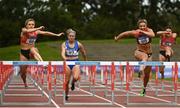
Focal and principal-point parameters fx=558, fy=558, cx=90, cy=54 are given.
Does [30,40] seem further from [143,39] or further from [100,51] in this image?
[100,51]

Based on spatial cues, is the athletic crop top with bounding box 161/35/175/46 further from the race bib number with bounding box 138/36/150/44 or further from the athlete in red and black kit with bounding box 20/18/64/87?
the athlete in red and black kit with bounding box 20/18/64/87

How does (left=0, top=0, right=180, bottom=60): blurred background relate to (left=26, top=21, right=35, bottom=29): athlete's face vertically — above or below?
above

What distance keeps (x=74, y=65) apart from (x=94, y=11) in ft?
239

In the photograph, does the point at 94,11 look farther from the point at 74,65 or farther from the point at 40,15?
the point at 74,65

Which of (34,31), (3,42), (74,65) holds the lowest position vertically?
(74,65)

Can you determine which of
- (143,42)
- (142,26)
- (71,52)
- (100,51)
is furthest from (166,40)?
Result: (100,51)

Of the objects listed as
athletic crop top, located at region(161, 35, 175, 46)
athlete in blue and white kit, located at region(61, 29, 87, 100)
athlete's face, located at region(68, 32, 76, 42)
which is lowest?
athlete in blue and white kit, located at region(61, 29, 87, 100)

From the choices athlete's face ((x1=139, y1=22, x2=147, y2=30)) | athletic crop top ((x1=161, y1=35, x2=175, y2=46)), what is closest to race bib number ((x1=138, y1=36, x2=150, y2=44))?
athlete's face ((x1=139, y1=22, x2=147, y2=30))

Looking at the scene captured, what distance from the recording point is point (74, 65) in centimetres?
1359

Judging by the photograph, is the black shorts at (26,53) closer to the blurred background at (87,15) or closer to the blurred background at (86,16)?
the blurred background at (86,16)

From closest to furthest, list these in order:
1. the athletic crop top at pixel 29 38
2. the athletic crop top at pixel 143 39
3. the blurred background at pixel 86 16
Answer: the athletic crop top at pixel 143 39
the athletic crop top at pixel 29 38
the blurred background at pixel 86 16

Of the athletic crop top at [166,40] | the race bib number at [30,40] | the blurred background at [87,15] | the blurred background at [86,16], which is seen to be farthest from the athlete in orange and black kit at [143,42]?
the blurred background at [87,15]

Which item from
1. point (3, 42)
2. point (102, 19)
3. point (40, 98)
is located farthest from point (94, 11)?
point (40, 98)

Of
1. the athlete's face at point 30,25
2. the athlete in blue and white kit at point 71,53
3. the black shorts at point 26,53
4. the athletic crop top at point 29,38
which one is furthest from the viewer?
the black shorts at point 26,53
